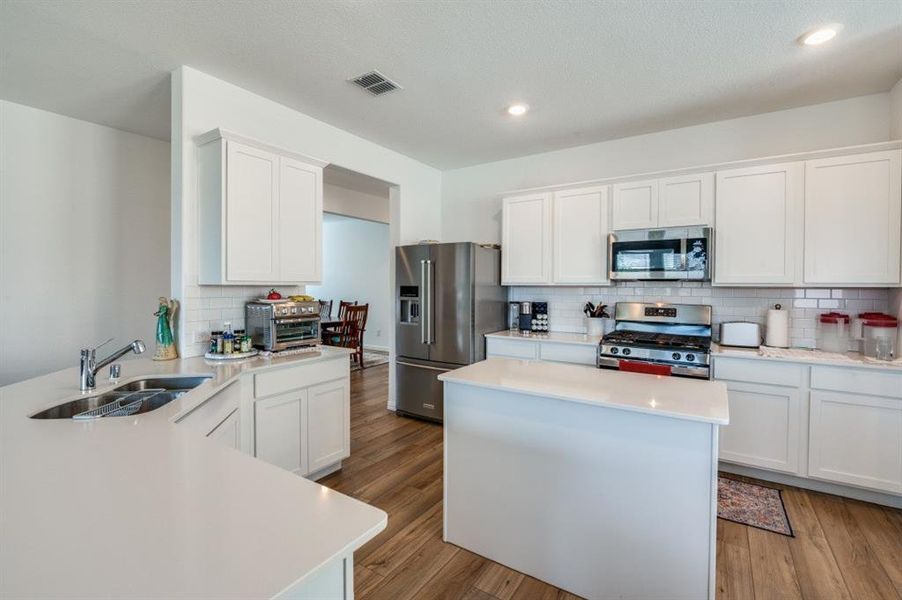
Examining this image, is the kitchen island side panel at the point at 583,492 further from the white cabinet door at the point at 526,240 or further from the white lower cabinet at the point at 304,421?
the white cabinet door at the point at 526,240

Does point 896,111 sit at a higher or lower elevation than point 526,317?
higher

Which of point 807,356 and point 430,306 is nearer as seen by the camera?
point 807,356

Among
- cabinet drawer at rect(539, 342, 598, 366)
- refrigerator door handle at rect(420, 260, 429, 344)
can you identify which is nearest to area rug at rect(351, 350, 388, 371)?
refrigerator door handle at rect(420, 260, 429, 344)

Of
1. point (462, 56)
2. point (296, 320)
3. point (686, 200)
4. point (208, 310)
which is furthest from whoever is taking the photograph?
point (686, 200)

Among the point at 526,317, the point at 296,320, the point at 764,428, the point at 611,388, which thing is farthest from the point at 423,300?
the point at 764,428

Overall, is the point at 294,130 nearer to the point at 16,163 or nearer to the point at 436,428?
the point at 16,163

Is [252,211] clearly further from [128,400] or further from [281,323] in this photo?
[128,400]

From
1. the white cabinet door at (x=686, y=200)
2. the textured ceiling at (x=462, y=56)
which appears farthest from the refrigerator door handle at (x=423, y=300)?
the white cabinet door at (x=686, y=200)

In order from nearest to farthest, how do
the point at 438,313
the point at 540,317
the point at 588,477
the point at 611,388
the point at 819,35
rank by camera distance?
the point at 588,477 → the point at 611,388 → the point at 819,35 → the point at 438,313 → the point at 540,317

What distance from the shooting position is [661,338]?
342 cm

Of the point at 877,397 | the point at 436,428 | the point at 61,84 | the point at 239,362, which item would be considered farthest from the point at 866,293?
the point at 61,84

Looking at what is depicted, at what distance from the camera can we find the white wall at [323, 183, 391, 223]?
18.3 ft

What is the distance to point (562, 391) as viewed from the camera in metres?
1.85

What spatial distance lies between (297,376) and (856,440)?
357cm
